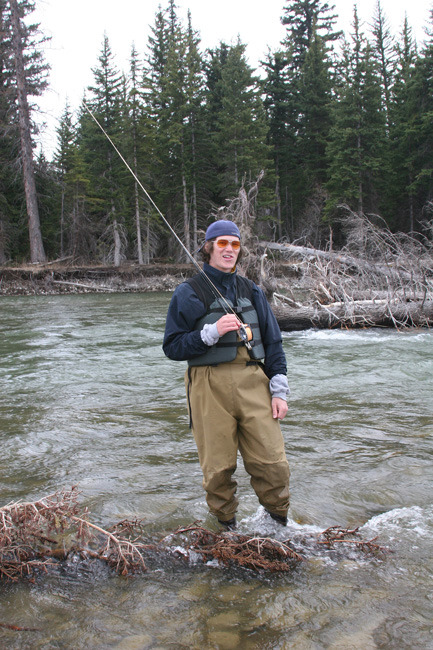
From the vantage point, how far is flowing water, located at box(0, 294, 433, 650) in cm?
246

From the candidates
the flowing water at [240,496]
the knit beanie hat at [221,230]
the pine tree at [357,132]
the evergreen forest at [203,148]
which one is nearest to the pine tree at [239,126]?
the evergreen forest at [203,148]

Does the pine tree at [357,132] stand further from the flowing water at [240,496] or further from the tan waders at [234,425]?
the tan waders at [234,425]

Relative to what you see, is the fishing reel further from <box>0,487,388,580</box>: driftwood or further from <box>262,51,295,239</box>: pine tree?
<box>262,51,295,239</box>: pine tree

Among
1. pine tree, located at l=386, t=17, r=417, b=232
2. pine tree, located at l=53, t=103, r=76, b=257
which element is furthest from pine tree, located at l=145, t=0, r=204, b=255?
pine tree, located at l=386, t=17, r=417, b=232

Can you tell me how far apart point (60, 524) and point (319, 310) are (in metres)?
11.1

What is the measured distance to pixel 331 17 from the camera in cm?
4341

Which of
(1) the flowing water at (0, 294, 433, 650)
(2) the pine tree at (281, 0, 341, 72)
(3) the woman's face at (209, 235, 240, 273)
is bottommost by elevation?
(1) the flowing water at (0, 294, 433, 650)

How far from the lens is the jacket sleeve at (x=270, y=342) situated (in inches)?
129

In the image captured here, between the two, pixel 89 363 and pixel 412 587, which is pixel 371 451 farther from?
pixel 89 363

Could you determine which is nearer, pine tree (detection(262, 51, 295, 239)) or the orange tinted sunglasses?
the orange tinted sunglasses

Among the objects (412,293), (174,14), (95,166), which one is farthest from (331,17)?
(412,293)

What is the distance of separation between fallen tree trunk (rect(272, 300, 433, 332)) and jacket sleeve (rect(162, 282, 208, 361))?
9.99 metres

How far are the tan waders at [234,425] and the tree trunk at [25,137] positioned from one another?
29.5m

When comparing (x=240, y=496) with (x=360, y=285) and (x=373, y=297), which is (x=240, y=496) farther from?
(x=360, y=285)
